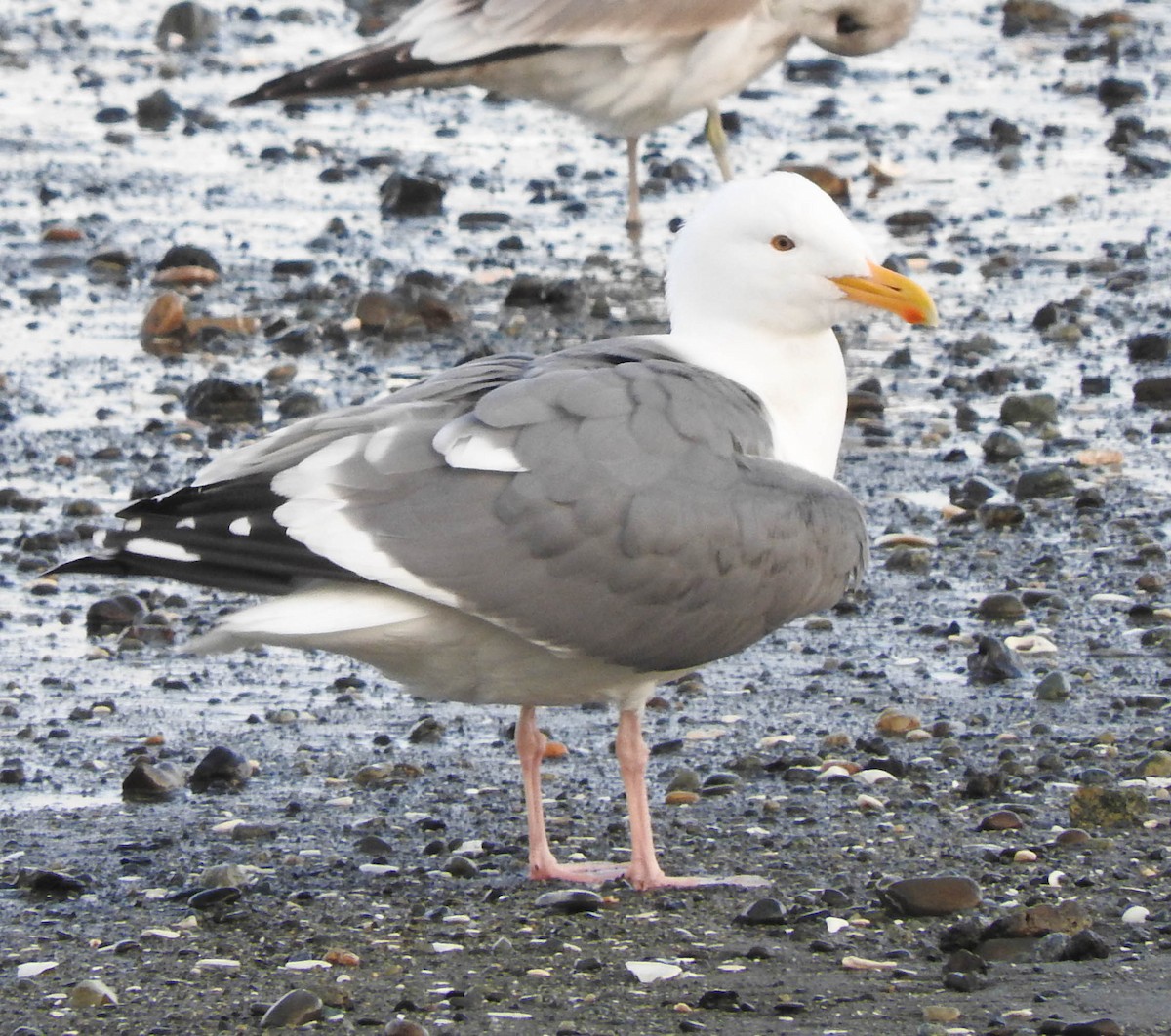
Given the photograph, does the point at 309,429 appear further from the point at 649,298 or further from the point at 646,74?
the point at 646,74

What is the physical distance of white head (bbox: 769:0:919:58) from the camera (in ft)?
33.1

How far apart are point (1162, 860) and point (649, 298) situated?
4756 mm

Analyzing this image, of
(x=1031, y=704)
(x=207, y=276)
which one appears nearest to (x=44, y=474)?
(x=207, y=276)

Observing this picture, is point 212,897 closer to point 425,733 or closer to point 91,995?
point 91,995

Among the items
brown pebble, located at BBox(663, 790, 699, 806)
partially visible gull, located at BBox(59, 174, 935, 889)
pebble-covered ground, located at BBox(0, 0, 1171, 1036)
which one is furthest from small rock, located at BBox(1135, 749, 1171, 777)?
brown pebble, located at BBox(663, 790, 699, 806)

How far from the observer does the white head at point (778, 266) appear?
4.68 m

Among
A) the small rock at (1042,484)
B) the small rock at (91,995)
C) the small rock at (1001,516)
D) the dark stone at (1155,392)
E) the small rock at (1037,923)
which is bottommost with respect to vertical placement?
the small rock at (1037,923)

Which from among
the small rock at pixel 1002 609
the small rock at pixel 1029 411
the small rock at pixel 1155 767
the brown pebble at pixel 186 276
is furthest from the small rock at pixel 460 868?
the brown pebble at pixel 186 276

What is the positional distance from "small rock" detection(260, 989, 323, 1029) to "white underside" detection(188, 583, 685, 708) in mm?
659

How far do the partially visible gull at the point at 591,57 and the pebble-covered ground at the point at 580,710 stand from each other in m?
0.45

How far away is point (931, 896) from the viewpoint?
4.07 meters

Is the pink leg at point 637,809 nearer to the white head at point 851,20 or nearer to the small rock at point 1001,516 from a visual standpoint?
the small rock at point 1001,516

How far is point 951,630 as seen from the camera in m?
5.67

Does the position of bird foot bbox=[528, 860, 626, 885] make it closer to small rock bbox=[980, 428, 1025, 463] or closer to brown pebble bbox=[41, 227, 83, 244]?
small rock bbox=[980, 428, 1025, 463]
